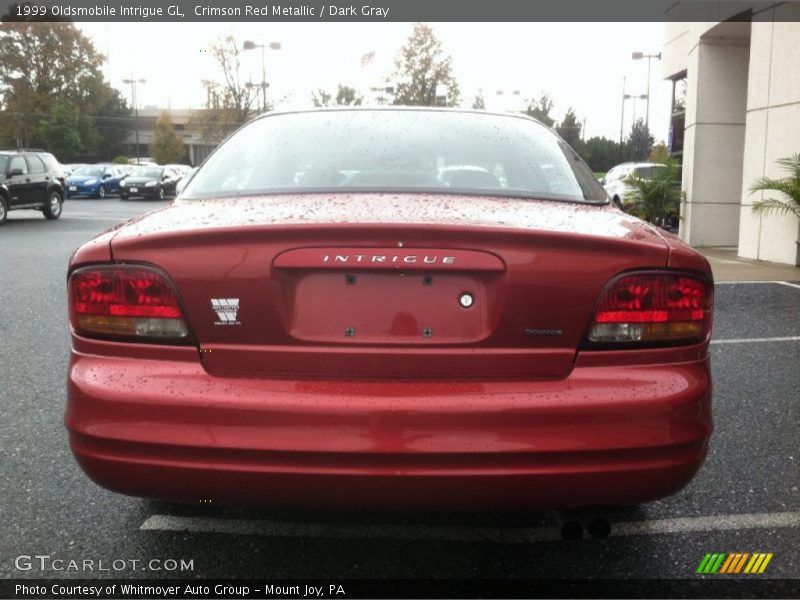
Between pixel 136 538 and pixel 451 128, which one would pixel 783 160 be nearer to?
pixel 451 128

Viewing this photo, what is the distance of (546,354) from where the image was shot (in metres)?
2.29

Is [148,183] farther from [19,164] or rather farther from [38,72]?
[38,72]

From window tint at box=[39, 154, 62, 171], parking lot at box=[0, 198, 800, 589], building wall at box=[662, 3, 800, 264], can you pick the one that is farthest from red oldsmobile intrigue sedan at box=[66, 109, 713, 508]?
window tint at box=[39, 154, 62, 171]

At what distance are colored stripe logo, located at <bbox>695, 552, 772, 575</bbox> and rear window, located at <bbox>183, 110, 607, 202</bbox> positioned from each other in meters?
1.31

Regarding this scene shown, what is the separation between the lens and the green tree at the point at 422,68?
5056 centimetres

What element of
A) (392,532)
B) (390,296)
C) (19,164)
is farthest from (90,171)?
(390,296)

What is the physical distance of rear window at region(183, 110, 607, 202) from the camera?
3.02 metres

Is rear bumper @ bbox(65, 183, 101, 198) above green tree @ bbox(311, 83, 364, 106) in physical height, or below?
below

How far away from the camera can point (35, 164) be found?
67.1 feet

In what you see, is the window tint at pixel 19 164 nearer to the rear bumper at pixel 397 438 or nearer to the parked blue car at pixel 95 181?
the parked blue car at pixel 95 181

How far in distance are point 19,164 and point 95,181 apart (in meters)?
18.1

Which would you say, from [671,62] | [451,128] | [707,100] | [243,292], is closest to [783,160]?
[707,100]

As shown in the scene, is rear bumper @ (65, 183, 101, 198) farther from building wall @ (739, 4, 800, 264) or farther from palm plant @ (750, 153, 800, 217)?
palm plant @ (750, 153, 800, 217)

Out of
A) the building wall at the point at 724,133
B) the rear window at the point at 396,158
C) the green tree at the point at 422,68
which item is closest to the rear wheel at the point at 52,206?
the building wall at the point at 724,133
